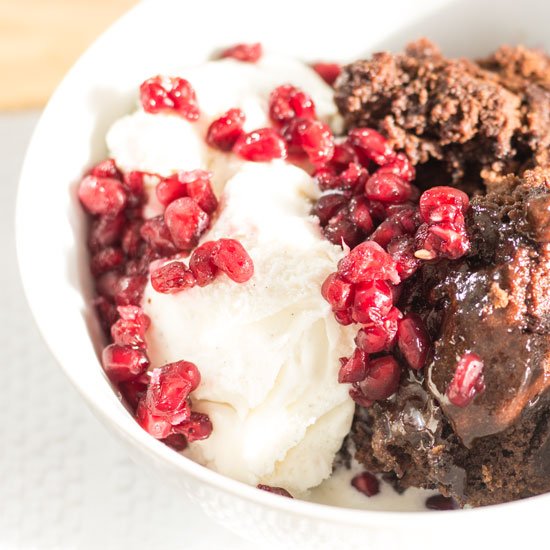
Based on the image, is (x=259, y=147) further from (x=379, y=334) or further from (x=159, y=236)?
(x=379, y=334)

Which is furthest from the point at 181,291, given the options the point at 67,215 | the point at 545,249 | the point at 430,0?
the point at 430,0

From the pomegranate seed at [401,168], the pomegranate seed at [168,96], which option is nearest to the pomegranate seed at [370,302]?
the pomegranate seed at [401,168]

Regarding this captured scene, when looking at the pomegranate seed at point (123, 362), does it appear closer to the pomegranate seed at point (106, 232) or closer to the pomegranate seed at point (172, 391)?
the pomegranate seed at point (172, 391)

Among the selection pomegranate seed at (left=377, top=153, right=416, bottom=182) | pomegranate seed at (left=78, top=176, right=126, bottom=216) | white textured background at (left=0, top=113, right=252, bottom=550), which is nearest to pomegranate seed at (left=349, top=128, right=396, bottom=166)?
pomegranate seed at (left=377, top=153, right=416, bottom=182)

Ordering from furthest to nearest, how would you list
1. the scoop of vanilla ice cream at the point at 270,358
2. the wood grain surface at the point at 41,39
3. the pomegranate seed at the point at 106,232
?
1. the wood grain surface at the point at 41,39
2. the pomegranate seed at the point at 106,232
3. the scoop of vanilla ice cream at the point at 270,358

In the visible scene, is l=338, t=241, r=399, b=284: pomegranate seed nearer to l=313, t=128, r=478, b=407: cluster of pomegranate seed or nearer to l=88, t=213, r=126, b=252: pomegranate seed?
l=313, t=128, r=478, b=407: cluster of pomegranate seed

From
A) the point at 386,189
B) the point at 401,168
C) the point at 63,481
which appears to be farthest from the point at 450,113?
the point at 63,481
